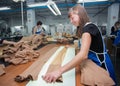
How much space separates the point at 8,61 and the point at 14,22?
50.2ft

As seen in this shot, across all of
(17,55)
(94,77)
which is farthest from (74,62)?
(17,55)

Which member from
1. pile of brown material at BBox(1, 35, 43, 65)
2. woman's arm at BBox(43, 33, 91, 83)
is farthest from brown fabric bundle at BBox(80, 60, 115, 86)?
pile of brown material at BBox(1, 35, 43, 65)

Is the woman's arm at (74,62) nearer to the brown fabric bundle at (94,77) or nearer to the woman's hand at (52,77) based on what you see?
the woman's hand at (52,77)

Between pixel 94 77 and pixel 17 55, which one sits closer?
pixel 94 77

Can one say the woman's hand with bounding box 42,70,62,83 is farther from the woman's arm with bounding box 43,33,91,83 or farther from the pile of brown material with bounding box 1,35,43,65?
the pile of brown material with bounding box 1,35,43,65

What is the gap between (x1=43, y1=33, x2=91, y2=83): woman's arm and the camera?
3.44ft

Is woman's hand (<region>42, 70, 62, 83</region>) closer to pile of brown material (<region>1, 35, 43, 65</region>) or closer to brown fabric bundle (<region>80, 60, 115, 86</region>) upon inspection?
brown fabric bundle (<region>80, 60, 115, 86</region>)

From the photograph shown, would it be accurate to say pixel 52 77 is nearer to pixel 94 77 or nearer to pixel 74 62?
pixel 74 62

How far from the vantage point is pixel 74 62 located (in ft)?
3.64

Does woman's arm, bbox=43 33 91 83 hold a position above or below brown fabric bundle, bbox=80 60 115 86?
above

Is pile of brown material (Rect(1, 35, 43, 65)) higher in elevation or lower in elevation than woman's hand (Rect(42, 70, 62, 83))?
higher

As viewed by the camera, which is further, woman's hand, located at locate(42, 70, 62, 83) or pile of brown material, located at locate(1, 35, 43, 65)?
pile of brown material, located at locate(1, 35, 43, 65)

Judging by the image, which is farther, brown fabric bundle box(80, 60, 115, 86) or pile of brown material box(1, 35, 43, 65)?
pile of brown material box(1, 35, 43, 65)

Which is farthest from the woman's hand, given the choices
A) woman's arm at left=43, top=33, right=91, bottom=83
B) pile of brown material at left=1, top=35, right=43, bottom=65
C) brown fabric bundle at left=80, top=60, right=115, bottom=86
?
pile of brown material at left=1, top=35, right=43, bottom=65
